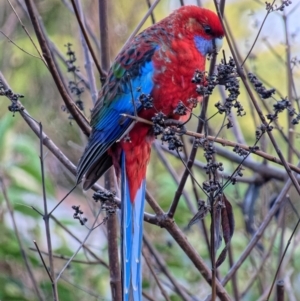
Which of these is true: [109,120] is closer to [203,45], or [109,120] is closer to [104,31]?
[104,31]

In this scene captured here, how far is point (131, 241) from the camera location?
1898 millimetres

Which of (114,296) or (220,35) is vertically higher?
(220,35)

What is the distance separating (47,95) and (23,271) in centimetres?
152

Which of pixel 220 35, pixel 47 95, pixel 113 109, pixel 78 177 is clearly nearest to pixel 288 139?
pixel 220 35

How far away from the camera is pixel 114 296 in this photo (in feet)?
6.48

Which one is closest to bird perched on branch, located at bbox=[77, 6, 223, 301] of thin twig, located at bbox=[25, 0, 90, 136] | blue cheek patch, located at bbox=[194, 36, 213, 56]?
blue cheek patch, located at bbox=[194, 36, 213, 56]

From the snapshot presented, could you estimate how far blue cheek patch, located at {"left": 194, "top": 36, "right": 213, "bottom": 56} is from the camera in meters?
2.23

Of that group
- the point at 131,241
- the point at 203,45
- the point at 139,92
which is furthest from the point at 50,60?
the point at 203,45

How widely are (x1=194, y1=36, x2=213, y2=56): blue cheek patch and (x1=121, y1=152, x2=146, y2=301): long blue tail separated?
491 millimetres

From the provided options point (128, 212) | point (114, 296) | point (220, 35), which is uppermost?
point (220, 35)

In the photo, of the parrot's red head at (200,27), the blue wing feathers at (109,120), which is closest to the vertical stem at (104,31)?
the blue wing feathers at (109,120)

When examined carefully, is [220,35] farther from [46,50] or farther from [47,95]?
[47,95]

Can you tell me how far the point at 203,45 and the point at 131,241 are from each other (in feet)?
2.53

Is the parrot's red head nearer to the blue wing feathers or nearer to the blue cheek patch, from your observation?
the blue cheek patch
